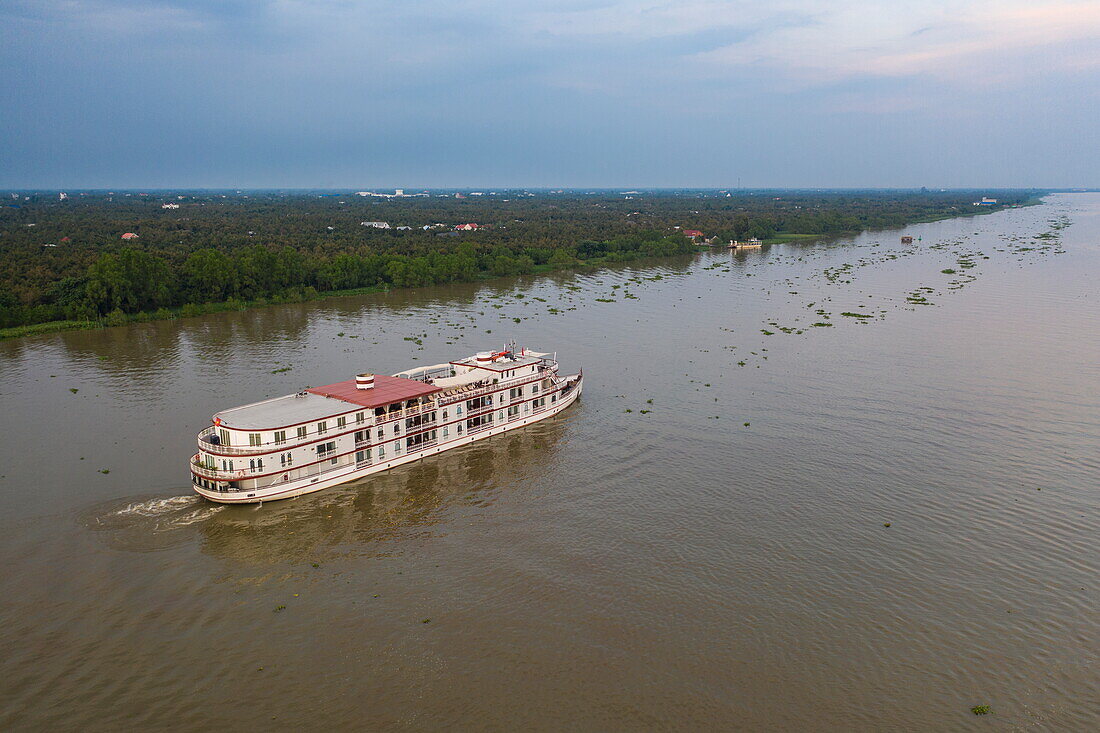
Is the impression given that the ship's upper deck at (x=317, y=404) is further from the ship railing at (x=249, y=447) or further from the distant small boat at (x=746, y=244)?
the distant small boat at (x=746, y=244)

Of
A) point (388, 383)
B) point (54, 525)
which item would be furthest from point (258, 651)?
point (388, 383)

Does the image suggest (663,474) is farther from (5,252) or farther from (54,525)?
(5,252)

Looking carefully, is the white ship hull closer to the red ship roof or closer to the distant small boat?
the red ship roof

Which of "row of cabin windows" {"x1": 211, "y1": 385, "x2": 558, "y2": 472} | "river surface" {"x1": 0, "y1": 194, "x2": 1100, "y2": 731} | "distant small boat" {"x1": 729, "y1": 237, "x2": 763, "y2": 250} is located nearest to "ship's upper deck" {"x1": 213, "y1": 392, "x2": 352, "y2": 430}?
"row of cabin windows" {"x1": 211, "y1": 385, "x2": 558, "y2": 472}

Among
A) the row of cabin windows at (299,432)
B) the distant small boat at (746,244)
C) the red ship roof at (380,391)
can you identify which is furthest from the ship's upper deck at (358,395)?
the distant small boat at (746,244)

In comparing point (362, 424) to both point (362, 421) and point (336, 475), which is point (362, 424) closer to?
point (362, 421)

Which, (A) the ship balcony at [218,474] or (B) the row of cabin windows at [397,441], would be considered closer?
(A) the ship balcony at [218,474]
